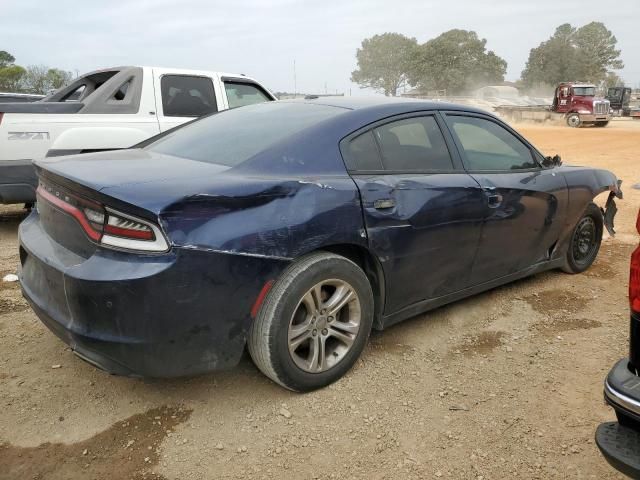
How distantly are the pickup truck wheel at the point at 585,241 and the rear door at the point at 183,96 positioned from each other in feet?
14.6

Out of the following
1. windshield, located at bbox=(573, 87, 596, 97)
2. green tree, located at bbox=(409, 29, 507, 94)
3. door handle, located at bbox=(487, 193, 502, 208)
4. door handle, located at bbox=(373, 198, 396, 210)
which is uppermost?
green tree, located at bbox=(409, 29, 507, 94)

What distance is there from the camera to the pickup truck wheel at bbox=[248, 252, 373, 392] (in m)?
2.50

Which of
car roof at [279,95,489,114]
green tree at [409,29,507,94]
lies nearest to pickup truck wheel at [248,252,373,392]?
car roof at [279,95,489,114]

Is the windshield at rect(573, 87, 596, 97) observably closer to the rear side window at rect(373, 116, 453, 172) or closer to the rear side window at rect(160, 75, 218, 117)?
the rear side window at rect(160, 75, 218, 117)

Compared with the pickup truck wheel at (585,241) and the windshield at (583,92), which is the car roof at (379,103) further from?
the windshield at (583,92)

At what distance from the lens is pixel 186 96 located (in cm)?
651

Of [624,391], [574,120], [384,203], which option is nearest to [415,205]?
[384,203]

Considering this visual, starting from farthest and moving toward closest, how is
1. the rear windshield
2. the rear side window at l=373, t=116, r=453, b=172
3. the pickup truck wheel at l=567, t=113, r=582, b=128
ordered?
the pickup truck wheel at l=567, t=113, r=582, b=128 < the rear side window at l=373, t=116, r=453, b=172 < the rear windshield

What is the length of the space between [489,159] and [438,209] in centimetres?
82

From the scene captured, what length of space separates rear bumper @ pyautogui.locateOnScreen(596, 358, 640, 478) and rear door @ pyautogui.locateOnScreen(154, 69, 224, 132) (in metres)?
5.47

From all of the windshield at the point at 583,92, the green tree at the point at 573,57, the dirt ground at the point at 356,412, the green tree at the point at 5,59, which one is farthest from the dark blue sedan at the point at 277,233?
the green tree at the point at 573,57

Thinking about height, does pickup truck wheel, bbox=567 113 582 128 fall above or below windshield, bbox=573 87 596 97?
below

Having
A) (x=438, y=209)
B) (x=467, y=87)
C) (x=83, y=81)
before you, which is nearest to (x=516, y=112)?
(x=83, y=81)

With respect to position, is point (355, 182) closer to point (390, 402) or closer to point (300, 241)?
point (300, 241)
